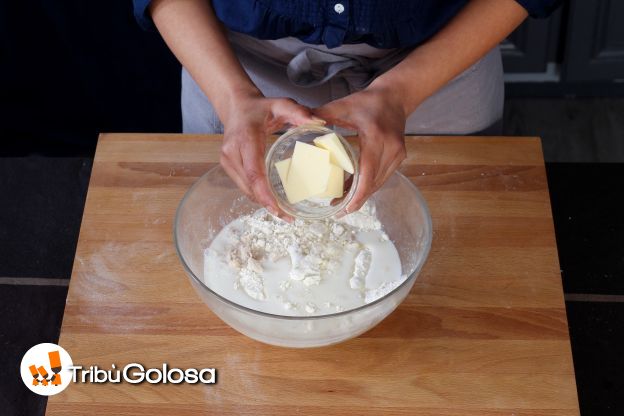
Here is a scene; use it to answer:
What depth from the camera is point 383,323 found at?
106cm

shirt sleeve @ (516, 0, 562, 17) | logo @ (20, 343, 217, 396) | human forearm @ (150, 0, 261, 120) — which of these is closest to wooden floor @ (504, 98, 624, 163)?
shirt sleeve @ (516, 0, 562, 17)

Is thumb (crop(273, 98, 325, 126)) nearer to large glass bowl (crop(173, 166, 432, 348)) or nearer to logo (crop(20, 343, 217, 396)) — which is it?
large glass bowl (crop(173, 166, 432, 348))

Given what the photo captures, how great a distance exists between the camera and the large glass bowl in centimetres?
93

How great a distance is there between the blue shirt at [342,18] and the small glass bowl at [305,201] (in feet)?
0.87

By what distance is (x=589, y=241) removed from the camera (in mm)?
1457

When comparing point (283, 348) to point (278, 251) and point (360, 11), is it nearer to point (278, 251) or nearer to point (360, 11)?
point (278, 251)

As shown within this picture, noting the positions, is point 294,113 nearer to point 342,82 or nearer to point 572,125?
point 342,82

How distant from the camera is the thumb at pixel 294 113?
1.01 m

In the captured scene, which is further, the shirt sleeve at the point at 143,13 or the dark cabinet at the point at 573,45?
the dark cabinet at the point at 573,45

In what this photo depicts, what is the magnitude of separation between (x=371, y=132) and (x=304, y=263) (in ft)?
0.65

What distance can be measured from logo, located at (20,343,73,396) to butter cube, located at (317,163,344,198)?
0.40 metres

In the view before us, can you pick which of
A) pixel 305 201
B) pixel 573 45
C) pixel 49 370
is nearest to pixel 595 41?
pixel 573 45

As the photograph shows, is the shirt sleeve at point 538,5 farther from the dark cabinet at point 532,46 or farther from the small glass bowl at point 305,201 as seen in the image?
the dark cabinet at point 532,46

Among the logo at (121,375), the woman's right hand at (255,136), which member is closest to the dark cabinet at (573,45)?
the woman's right hand at (255,136)
